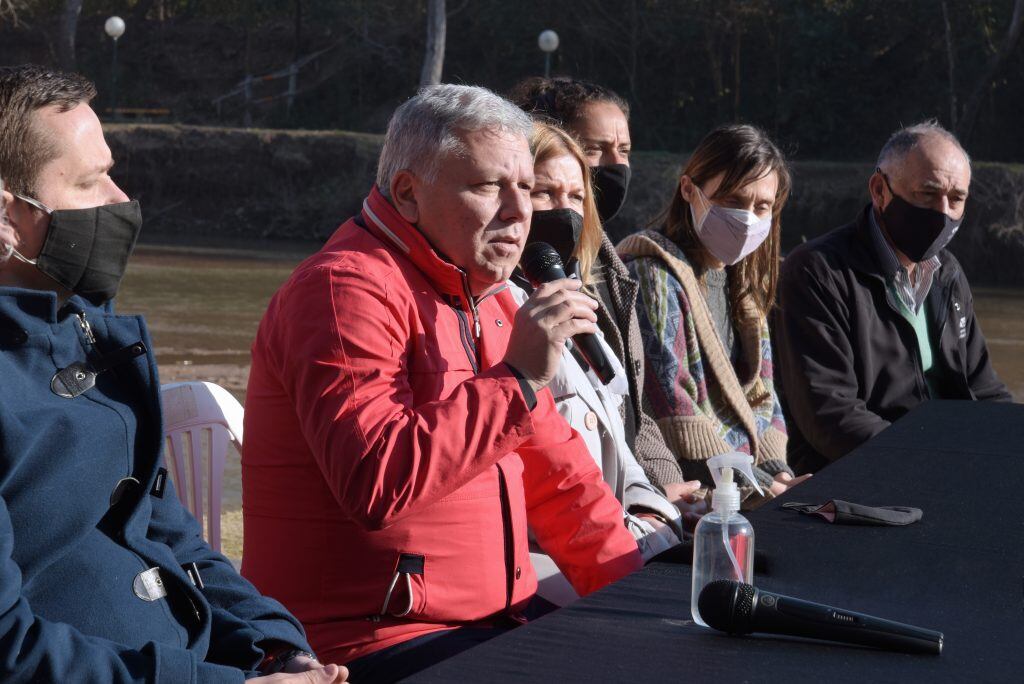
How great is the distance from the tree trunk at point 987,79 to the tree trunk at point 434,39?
11.0 metres

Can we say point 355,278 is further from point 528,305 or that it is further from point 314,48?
point 314,48

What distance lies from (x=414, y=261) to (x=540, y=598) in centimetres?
82

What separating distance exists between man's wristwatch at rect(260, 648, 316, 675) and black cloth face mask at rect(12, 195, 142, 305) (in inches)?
27.7

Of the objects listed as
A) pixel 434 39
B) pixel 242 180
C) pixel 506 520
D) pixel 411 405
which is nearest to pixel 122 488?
pixel 411 405

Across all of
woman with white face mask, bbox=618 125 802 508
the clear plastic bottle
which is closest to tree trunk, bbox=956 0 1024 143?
woman with white face mask, bbox=618 125 802 508

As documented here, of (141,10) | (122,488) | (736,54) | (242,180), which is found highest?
(141,10)

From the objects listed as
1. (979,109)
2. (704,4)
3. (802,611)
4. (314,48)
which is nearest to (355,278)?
(802,611)

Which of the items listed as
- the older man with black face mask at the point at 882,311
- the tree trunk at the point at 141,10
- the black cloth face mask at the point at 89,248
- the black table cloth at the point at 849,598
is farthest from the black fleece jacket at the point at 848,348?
the tree trunk at the point at 141,10

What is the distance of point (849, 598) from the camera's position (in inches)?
92.9

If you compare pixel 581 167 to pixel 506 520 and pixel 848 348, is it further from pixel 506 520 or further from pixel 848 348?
pixel 848 348

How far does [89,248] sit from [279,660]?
78 centimetres

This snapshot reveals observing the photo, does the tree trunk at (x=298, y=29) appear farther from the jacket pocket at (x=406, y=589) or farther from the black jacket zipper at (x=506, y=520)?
the jacket pocket at (x=406, y=589)

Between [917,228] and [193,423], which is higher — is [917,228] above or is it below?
above

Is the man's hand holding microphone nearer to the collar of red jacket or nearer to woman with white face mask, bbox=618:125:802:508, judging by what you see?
the collar of red jacket
